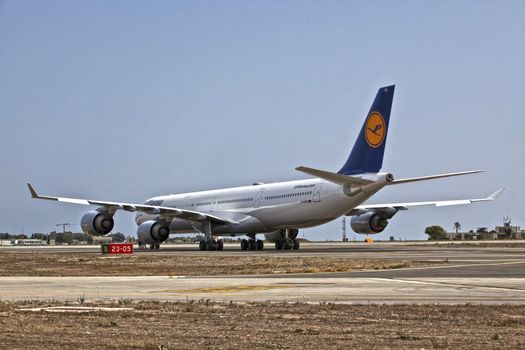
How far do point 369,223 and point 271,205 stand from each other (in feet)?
21.8

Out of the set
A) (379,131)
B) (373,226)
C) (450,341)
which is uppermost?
(379,131)

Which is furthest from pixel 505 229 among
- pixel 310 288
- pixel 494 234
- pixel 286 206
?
pixel 310 288

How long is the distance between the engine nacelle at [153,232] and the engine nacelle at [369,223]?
13.2 metres

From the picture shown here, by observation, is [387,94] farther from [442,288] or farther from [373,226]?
[442,288]

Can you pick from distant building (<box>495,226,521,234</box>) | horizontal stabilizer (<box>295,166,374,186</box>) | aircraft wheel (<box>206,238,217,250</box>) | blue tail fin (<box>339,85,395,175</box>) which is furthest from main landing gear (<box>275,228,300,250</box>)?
distant building (<box>495,226,521,234</box>)

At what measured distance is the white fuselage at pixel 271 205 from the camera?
2066 inches

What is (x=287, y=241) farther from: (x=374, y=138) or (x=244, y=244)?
(x=374, y=138)

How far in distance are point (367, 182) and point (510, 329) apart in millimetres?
37134

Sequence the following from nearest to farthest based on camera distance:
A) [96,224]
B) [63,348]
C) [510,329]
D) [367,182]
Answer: [63,348] < [510,329] < [367,182] < [96,224]

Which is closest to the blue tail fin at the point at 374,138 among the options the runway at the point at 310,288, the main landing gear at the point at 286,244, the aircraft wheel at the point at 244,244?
the main landing gear at the point at 286,244

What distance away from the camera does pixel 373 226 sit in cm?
5834

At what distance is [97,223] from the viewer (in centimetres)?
5744

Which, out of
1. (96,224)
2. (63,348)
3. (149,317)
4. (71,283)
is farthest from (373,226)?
(63,348)

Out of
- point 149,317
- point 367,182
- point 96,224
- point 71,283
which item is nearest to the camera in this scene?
point 149,317
